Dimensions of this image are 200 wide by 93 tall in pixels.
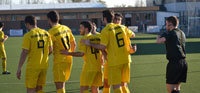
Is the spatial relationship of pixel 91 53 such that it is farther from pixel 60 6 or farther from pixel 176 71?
pixel 60 6

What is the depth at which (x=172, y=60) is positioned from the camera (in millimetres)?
7535

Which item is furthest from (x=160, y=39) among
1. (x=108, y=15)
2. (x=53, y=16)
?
(x=53, y=16)

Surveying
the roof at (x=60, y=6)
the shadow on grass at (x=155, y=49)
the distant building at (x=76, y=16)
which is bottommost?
the shadow on grass at (x=155, y=49)

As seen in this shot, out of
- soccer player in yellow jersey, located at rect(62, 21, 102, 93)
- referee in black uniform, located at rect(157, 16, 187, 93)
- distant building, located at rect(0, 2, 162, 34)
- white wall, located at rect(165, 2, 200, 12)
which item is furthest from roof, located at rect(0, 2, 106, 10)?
referee in black uniform, located at rect(157, 16, 187, 93)

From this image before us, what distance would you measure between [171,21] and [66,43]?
87.2 inches

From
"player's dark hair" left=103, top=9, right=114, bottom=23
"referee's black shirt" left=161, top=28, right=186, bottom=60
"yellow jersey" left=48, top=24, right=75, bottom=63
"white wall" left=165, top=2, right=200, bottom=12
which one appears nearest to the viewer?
"player's dark hair" left=103, top=9, right=114, bottom=23

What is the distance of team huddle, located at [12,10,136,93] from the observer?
285 inches

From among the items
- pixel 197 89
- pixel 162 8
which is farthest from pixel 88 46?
pixel 162 8

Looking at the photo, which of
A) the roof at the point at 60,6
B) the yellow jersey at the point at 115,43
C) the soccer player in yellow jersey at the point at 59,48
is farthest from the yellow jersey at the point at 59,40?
the roof at the point at 60,6

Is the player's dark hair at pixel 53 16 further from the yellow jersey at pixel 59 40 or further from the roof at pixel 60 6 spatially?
the roof at pixel 60 6

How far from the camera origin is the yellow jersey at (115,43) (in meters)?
7.20

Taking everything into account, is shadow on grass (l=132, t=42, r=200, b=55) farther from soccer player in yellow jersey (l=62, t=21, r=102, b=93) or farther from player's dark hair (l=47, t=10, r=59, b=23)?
player's dark hair (l=47, t=10, r=59, b=23)

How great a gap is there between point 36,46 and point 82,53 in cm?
94

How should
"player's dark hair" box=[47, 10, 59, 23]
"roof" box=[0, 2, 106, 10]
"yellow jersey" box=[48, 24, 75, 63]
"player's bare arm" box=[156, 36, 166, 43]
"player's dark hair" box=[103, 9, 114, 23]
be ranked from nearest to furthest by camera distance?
"player's dark hair" box=[103, 9, 114, 23] < "player's bare arm" box=[156, 36, 166, 43] < "player's dark hair" box=[47, 10, 59, 23] < "yellow jersey" box=[48, 24, 75, 63] < "roof" box=[0, 2, 106, 10]
